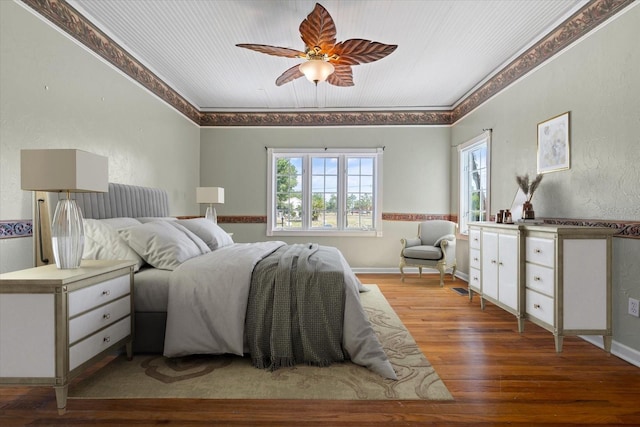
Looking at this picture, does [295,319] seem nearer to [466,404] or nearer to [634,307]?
[466,404]

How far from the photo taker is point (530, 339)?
9.86 ft

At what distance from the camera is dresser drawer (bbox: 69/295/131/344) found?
189 centimetres

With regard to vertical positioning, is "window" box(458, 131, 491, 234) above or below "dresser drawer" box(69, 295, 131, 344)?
above

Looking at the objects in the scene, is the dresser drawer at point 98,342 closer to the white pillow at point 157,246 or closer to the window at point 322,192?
the white pillow at point 157,246

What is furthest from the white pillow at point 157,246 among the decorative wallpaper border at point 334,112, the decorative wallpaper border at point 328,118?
the decorative wallpaper border at point 328,118

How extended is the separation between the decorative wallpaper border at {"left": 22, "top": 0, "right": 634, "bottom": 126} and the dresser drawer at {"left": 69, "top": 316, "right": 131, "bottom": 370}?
8.22 feet

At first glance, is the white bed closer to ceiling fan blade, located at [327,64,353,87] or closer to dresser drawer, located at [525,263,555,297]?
dresser drawer, located at [525,263,555,297]

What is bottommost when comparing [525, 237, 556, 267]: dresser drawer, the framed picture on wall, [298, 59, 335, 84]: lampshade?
[525, 237, 556, 267]: dresser drawer

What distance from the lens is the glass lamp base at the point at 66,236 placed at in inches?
82.0

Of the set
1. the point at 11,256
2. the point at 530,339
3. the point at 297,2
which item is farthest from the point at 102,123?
the point at 530,339

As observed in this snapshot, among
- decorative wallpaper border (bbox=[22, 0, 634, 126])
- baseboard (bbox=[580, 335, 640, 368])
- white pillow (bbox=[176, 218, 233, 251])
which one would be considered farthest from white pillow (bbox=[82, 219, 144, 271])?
baseboard (bbox=[580, 335, 640, 368])

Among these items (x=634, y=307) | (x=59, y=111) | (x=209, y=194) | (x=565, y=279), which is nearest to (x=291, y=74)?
(x=59, y=111)

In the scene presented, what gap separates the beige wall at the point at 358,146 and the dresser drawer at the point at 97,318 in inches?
153

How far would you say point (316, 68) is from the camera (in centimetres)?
323
